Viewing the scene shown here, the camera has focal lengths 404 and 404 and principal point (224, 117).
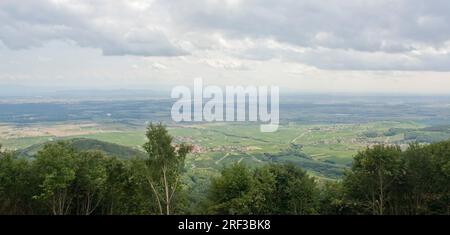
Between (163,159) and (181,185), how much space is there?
7.64ft

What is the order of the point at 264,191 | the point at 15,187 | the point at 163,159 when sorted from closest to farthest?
the point at 163,159, the point at 15,187, the point at 264,191

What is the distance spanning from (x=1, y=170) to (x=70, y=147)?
381cm

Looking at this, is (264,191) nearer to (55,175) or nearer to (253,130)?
(55,175)

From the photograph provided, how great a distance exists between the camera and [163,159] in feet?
Answer: 70.7

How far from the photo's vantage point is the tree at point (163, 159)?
2144cm

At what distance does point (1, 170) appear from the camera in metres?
22.7

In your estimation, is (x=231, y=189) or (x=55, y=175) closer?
(x=55, y=175)

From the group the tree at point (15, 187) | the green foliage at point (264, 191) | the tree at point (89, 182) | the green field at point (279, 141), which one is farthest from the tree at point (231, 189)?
the green field at point (279, 141)

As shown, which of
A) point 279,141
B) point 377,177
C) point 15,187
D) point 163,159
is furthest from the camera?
point 279,141

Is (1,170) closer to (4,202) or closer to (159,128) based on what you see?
(4,202)
